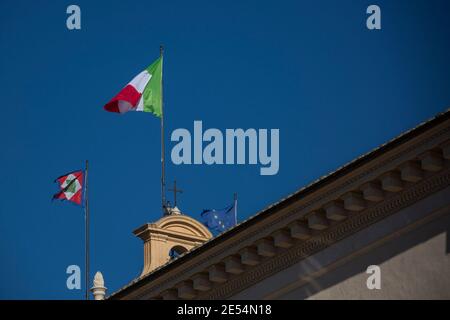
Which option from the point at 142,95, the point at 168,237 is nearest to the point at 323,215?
the point at 168,237

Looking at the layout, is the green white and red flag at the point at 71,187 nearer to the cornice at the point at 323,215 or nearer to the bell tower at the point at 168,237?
the bell tower at the point at 168,237

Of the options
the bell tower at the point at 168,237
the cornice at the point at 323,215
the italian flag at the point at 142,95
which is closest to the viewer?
the cornice at the point at 323,215

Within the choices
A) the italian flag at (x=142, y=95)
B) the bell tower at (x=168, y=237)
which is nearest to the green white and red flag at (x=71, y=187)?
the italian flag at (x=142, y=95)

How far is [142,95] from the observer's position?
2493 inches

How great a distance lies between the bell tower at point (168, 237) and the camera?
57.9m

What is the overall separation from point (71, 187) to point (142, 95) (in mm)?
3560

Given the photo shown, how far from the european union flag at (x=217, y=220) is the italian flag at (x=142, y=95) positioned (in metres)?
3.88

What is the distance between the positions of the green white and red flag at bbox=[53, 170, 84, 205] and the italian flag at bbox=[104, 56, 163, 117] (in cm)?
290

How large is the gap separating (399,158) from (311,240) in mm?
3118

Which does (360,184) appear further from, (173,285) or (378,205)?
(173,285)

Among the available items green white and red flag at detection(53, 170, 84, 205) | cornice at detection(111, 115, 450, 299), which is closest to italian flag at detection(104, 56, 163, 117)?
green white and red flag at detection(53, 170, 84, 205)

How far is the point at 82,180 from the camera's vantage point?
64375 mm

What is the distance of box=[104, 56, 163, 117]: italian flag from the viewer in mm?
62406
